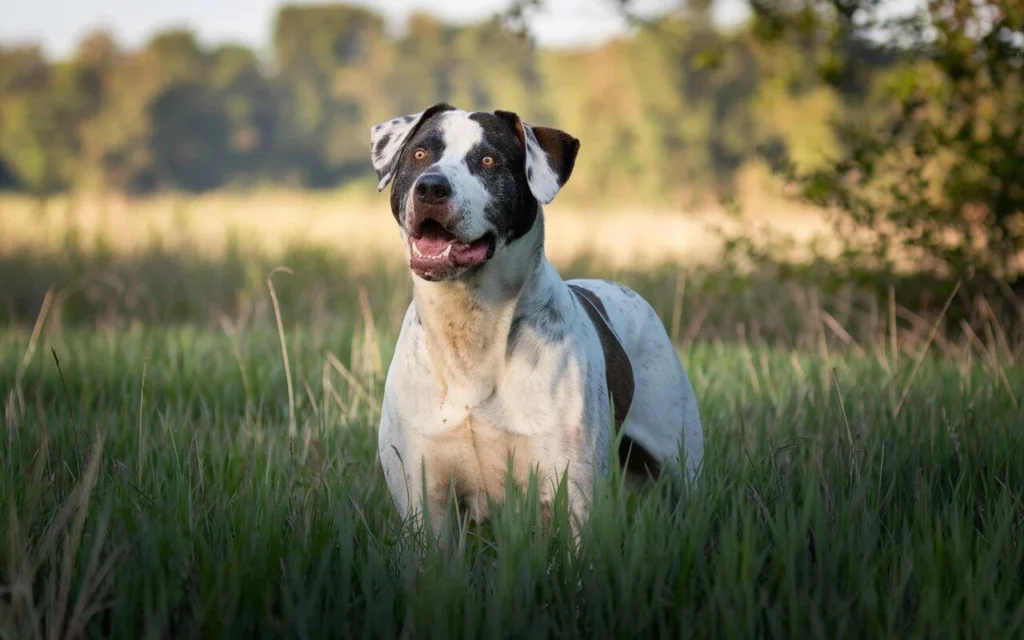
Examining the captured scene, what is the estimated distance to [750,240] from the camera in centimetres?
695

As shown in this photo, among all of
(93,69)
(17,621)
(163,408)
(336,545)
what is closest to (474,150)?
(336,545)

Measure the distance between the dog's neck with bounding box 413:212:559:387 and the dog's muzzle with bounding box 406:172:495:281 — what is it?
126 mm

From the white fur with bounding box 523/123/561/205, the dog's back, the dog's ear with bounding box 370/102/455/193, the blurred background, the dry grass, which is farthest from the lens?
the dry grass

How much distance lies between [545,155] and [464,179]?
1.23ft

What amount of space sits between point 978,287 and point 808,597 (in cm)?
545

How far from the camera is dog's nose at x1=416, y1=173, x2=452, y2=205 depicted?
9.41 feet

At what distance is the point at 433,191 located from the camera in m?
2.87

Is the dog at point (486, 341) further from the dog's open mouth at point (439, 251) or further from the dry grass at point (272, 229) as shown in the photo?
the dry grass at point (272, 229)

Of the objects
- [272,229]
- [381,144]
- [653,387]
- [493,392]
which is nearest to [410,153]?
[381,144]

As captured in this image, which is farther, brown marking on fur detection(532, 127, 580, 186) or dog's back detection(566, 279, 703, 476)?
dog's back detection(566, 279, 703, 476)

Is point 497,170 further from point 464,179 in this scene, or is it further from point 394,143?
point 394,143

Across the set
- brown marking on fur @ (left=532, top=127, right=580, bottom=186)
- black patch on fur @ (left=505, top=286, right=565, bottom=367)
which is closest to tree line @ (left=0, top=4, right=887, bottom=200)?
brown marking on fur @ (left=532, top=127, right=580, bottom=186)

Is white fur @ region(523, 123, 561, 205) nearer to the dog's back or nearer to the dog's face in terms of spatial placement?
the dog's face

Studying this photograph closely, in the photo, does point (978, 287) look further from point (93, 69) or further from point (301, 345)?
point (93, 69)
